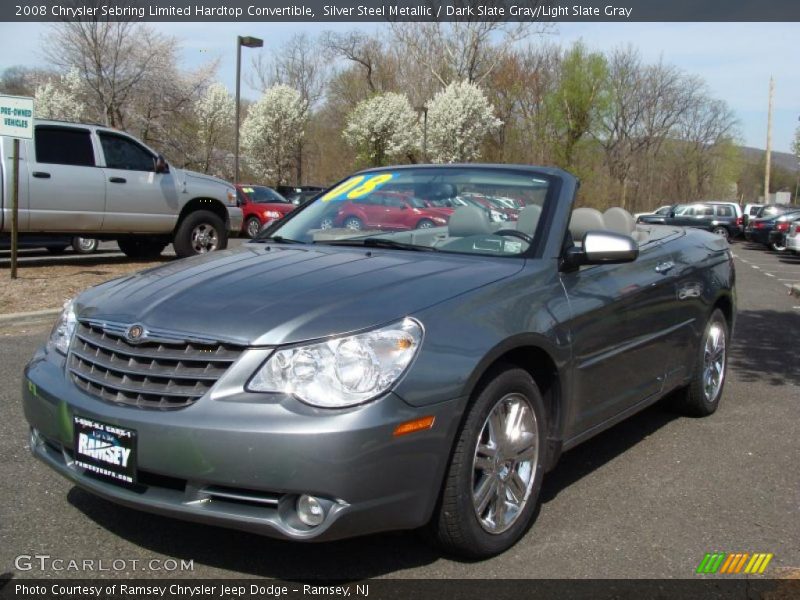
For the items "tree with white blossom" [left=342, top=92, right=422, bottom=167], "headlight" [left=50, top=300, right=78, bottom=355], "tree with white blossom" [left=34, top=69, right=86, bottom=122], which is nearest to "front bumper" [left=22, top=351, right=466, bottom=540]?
"headlight" [left=50, top=300, right=78, bottom=355]

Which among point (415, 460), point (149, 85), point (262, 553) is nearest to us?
point (415, 460)

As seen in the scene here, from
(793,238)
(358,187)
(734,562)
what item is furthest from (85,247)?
(793,238)

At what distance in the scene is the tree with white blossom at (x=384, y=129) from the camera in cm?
5281

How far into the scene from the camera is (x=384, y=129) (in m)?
53.2

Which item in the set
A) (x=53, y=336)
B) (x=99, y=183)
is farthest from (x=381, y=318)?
(x=99, y=183)

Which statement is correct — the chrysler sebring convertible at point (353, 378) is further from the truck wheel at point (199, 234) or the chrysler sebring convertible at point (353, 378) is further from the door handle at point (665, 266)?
the truck wheel at point (199, 234)

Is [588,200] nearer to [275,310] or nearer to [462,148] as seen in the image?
[462,148]

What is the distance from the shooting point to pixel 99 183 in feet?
36.9

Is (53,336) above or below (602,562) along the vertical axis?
above

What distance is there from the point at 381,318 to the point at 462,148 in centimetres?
4954

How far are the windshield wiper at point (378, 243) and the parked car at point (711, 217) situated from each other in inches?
1133

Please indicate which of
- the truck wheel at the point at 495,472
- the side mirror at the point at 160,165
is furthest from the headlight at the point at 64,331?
the side mirror at the point at 160,165

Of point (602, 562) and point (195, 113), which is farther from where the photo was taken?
point (195, 113)

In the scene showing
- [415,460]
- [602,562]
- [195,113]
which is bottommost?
[602,562]
